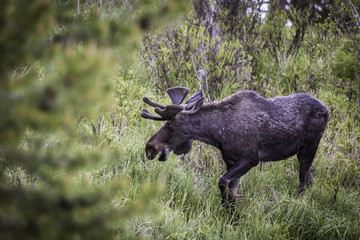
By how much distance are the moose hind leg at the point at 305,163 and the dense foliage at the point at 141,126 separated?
15 centimetres

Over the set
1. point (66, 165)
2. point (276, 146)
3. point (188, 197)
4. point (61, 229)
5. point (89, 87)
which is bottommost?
point (188, 197)

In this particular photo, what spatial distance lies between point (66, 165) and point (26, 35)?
666 millimetres

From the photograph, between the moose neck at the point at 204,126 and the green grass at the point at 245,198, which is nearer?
the green grass at the point at 245,198

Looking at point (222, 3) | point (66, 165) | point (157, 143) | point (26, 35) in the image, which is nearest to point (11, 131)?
point (66, 165)

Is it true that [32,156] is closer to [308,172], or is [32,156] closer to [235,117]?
[235,117]

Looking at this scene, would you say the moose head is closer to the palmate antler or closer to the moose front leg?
the palmate antler

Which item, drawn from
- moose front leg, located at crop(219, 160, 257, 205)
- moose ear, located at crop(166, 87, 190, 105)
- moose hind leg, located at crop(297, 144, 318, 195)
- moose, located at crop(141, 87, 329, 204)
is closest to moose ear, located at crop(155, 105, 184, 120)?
moose, located at crop(141, 87, 329, 204)

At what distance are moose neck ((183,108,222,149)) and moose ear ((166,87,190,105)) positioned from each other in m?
0.41

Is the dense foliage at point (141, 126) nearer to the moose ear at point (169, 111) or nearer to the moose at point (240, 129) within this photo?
the moose at point (240, 129)

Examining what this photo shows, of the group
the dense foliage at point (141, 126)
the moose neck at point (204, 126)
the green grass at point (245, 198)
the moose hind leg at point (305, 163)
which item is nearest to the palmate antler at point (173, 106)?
the moose neck at point (204, 126)

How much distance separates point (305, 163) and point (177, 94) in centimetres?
211

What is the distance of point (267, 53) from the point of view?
9258mm

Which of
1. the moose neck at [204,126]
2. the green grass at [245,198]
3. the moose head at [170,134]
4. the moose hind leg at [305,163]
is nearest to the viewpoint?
the green grass at [245,198]

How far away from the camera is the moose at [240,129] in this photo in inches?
180
